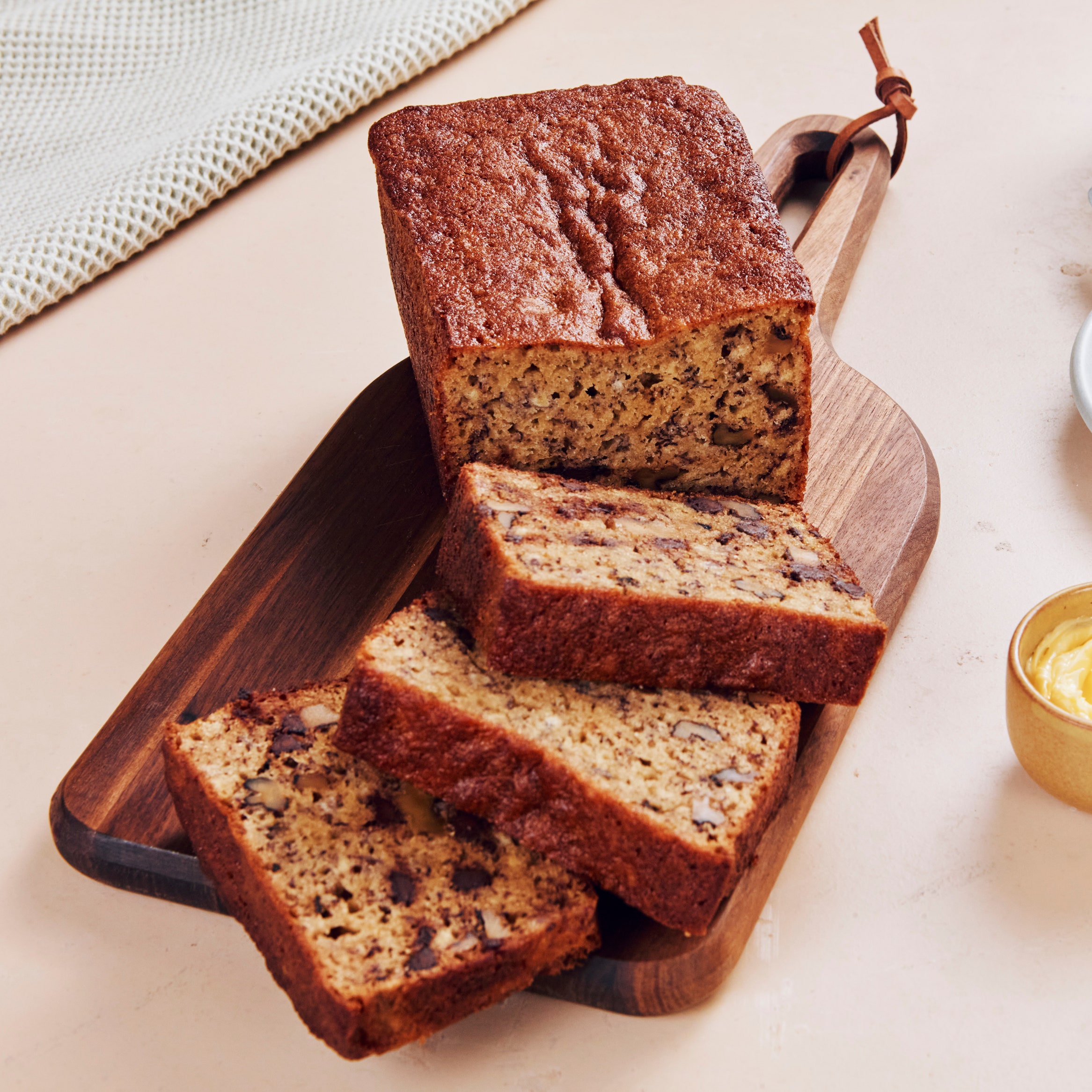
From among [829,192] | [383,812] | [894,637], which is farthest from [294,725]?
[829,192]

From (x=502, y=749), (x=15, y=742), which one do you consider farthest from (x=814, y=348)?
(x=15, y=742)

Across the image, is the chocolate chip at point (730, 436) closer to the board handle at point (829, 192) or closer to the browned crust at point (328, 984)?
the board handle at point (829, 192)

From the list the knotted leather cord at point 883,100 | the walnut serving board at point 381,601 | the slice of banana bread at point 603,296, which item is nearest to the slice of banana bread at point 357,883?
the walnut serving board at point 381,601

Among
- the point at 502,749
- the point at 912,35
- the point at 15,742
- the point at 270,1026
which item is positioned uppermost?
the point at 912,35

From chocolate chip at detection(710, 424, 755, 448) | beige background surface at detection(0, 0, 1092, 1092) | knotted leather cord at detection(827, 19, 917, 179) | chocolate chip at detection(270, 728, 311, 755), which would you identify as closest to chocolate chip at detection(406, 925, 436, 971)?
beige background surface at detection(0, 0, 1092, 1092)

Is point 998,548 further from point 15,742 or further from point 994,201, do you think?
point 15,742

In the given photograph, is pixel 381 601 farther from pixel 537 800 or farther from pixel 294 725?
pixel 537 800
